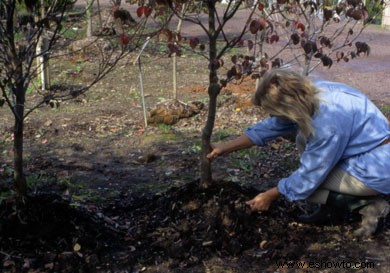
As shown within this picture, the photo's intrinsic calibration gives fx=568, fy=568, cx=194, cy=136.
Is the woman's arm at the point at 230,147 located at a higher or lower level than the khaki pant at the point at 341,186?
higher

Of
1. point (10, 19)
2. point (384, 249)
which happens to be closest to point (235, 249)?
point (384, 249)

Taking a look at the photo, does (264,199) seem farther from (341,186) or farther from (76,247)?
(76,247)

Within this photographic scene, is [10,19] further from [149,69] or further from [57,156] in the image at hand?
[149,69]

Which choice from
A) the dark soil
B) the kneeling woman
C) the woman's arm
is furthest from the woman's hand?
the woman's arm

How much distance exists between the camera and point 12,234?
3180 mm

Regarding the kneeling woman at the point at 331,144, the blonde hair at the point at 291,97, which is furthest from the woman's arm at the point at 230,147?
the blonde hair at the point at 291,97

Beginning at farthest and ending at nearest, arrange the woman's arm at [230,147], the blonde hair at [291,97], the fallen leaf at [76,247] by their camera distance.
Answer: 1. the woman's arm at [230,147]
2. the fallen leaf at [76,247]
3. the blonde hair at [291,97]

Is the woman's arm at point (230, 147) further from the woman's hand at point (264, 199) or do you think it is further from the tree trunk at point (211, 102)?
the woman's hand at point (264, 199)

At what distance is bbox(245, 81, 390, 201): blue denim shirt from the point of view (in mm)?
3057

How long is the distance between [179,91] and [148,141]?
263 centimetres

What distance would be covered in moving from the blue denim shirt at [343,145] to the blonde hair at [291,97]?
0.05 meters

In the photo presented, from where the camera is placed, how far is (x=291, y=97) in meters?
3.02

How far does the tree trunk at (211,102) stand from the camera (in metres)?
3.29

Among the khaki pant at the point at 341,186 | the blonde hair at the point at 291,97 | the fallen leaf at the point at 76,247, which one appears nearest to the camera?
the blonde hair at the point at 291,97
